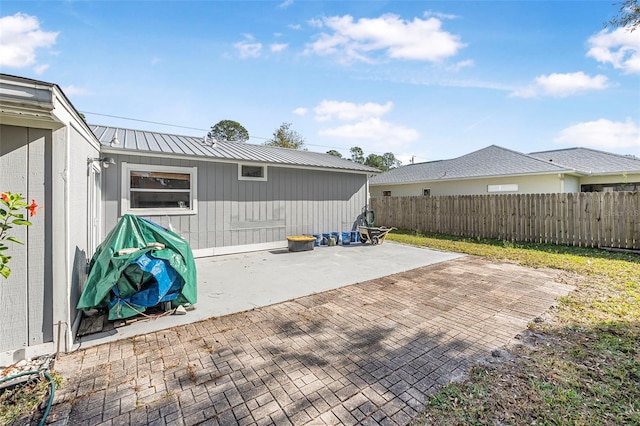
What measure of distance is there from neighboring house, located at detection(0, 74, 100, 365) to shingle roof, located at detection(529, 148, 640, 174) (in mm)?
15170

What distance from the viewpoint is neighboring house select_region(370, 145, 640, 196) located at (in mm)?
11094

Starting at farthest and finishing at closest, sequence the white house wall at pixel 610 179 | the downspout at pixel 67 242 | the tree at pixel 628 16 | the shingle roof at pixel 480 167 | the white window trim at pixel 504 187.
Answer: the white window trim at pixel 504 187
the shingle roof at pixel 480 167
the white house wall at pixel 610 179
the tree at pixel 628 16
the downspout at pixel 67 242

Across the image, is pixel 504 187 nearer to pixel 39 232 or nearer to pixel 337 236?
pixel 337 236

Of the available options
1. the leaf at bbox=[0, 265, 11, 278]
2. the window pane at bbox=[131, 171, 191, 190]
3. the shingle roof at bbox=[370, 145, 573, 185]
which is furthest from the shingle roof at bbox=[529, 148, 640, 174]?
the leaf at bbox=[0, 265, 11, 278]

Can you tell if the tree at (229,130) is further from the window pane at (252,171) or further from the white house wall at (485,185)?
the window pane at (252,171)

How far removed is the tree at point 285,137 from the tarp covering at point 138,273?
2666 centimetres

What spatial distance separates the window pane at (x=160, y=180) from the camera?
20.2 ft

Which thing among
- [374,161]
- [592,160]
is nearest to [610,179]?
[592,160]

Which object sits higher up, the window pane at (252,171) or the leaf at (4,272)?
the window pane at (252,171)

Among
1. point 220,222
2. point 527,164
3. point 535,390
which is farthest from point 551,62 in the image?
point 220,222

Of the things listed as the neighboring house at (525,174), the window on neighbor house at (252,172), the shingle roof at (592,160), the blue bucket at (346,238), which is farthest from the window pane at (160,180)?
the shingle roof at (592,160)

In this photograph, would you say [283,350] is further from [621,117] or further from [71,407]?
[621,117]

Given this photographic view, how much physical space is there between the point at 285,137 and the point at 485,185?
2109 cm

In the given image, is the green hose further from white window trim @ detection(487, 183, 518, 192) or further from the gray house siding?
white window trim @ detection(487, 183, 518, 192)
